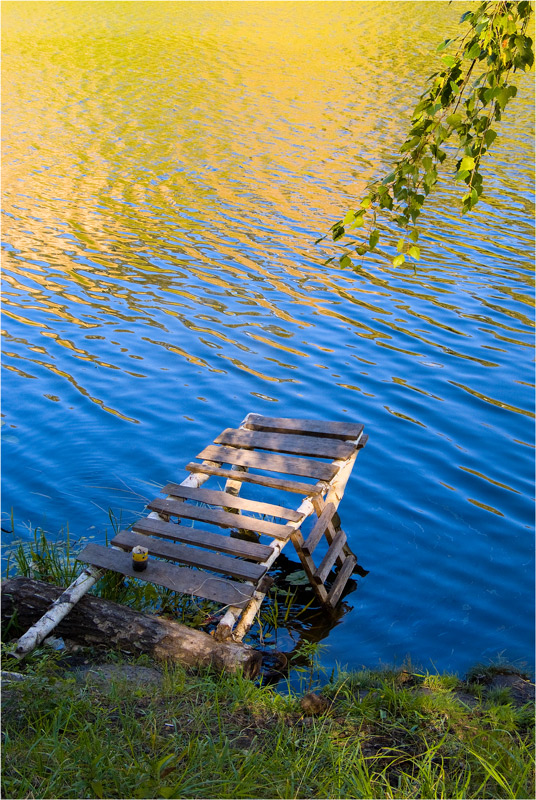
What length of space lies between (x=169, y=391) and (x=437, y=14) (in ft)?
97.7

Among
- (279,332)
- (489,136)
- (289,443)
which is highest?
(489,136)

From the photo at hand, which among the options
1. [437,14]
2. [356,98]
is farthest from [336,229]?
[437,14]

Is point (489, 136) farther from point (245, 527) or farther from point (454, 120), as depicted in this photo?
point (245, 527)

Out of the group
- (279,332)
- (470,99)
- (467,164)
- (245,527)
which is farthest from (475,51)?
(279,332)

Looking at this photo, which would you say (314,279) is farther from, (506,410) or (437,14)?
(437,14)

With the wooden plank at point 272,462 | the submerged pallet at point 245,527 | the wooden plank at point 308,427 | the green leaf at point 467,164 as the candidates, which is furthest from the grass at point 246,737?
the green leaf at point 467,164

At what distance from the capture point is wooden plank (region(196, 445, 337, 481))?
6.05 metres

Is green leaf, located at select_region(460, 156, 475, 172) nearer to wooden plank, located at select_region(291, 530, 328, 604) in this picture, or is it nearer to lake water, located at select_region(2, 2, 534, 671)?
wooden plank, located at select_region(291, 530, 328, 604)

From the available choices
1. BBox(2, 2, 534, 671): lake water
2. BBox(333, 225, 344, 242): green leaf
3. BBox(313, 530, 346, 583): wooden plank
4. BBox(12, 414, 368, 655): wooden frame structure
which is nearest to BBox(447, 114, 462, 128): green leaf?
BBox(333, 225, 344, 242): green leaf

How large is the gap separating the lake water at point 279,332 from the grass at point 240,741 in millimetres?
1202

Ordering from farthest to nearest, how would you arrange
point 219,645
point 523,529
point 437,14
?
point 437,14
point 523,529
point 219,645

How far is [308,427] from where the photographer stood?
674 centimetres

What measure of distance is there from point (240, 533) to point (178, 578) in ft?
5.89

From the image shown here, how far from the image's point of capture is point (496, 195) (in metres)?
14.8
